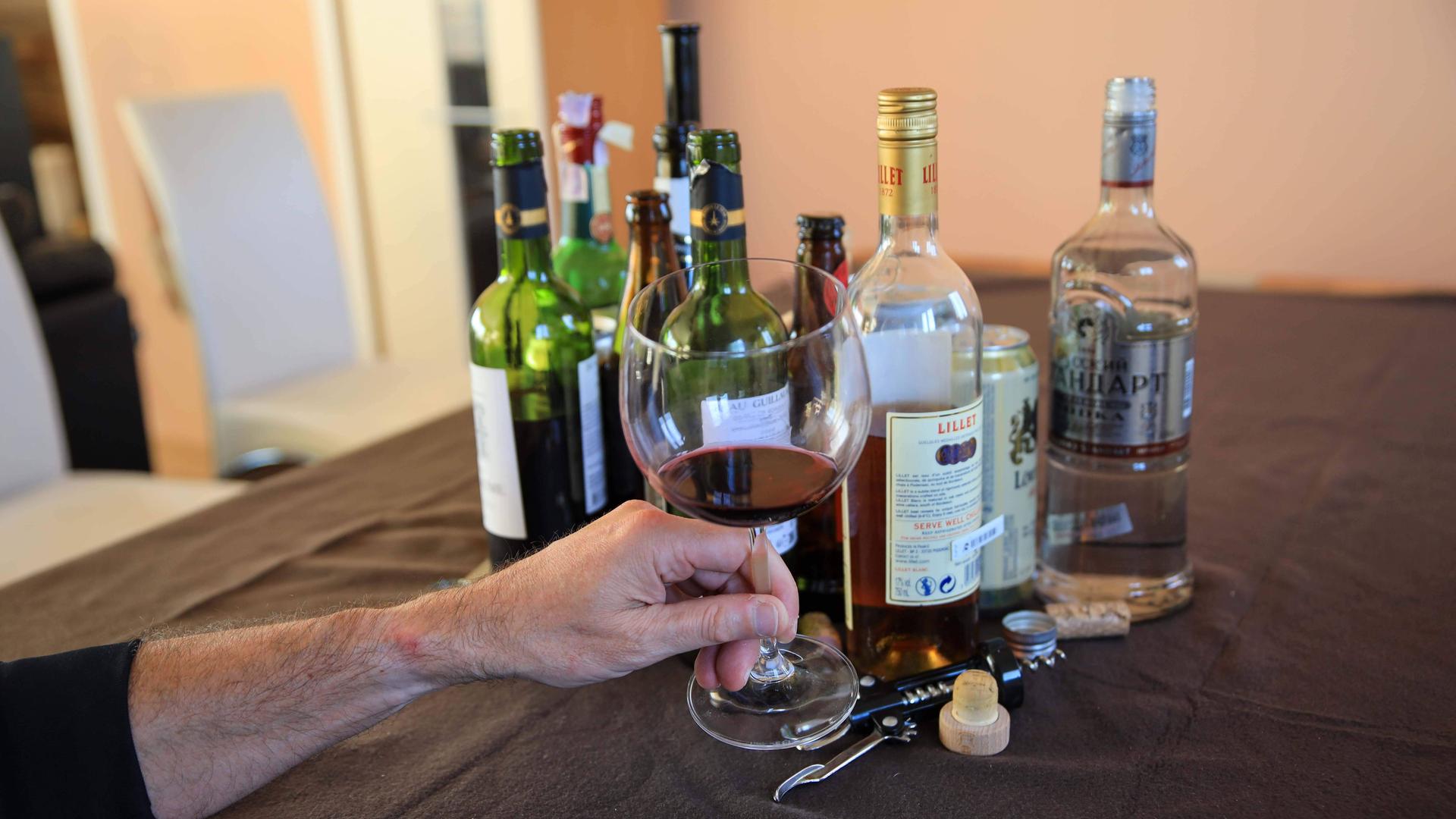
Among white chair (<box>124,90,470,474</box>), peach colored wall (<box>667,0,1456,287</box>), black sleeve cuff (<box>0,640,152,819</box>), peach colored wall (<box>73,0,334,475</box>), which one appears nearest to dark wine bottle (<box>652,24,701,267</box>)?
black sleeve cuff (<box>0,640,152,819</box>)

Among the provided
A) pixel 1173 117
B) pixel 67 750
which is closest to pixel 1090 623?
pixel 67 750

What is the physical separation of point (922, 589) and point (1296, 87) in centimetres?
240

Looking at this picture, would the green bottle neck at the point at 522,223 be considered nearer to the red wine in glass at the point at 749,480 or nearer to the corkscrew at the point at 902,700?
the red wine in glass at the point at 749,480

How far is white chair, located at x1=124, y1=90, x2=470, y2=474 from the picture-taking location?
75.8 inches

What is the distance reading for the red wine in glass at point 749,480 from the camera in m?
0.60

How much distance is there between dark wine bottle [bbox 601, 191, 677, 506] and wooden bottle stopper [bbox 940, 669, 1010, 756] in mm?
293

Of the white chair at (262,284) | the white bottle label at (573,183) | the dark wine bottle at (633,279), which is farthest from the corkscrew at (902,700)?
the white chair at (262,284)

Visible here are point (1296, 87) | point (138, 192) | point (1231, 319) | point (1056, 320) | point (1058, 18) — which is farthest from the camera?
point (138, 192)

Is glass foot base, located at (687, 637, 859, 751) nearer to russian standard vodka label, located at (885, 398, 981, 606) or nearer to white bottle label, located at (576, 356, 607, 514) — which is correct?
russian standard vodka label, located at (885, 398, 981, 606)

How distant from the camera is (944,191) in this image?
289cm

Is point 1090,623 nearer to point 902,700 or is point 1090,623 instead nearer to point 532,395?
point 902,700

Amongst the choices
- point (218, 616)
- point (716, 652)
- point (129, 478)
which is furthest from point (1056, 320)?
point (129, 478)

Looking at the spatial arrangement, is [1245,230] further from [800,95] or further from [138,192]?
[138,192]

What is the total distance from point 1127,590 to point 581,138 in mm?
553
